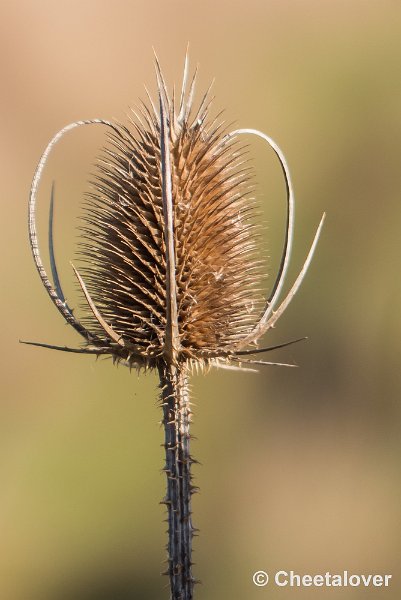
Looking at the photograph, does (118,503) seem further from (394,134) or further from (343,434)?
(394,134)

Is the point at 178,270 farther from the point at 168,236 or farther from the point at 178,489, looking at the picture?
the point at 178,489

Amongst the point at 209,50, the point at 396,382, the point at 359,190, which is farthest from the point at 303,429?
the point at 209,50

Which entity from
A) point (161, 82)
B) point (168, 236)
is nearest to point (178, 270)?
point (168, 236)

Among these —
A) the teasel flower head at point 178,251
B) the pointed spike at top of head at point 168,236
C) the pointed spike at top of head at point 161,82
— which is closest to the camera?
the pointed spike at top of head at point 168,236

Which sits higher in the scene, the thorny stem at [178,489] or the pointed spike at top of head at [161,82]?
the pointed spike at top of head at [161,82]

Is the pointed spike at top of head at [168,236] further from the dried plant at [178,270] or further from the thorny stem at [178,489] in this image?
the thorny stem at [178,489]

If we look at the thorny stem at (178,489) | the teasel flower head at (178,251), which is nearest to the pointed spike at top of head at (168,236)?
the teasel flower head at (178,251)
